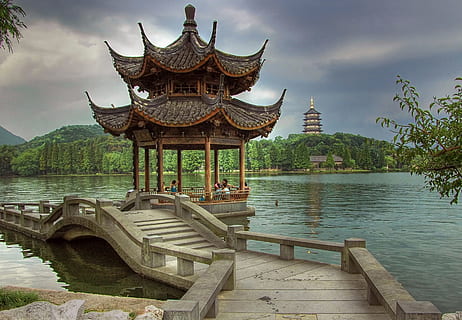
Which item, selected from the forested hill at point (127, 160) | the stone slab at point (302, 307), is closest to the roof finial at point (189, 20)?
the stone slab at point (302, 307)

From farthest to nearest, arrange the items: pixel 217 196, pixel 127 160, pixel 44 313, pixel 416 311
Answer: pixel 127 160, pixel 217 196, pixel 44 313, pixel 416 311

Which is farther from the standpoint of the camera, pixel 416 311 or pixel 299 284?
pixel 299 284

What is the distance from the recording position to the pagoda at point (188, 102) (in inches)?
718

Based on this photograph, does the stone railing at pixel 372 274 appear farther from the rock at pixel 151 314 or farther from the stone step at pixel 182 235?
the rock at pixel 151 314

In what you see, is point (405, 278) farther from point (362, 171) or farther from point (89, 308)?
point (362, 171)

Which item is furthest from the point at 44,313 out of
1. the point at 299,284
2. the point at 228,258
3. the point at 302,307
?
the point at 299,284

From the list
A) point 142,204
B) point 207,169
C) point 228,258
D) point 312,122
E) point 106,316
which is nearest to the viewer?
point 106,316

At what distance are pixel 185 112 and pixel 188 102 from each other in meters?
1.23

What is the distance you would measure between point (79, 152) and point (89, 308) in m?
95.9

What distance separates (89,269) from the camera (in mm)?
11648

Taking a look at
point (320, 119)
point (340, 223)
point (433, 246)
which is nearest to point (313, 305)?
point (433, 246)

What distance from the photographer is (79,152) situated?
314 feet

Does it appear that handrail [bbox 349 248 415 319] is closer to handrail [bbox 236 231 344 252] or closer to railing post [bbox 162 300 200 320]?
handrail [bbox 236 231 344 252]

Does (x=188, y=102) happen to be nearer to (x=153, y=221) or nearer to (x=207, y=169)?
(x=207, y=169)
